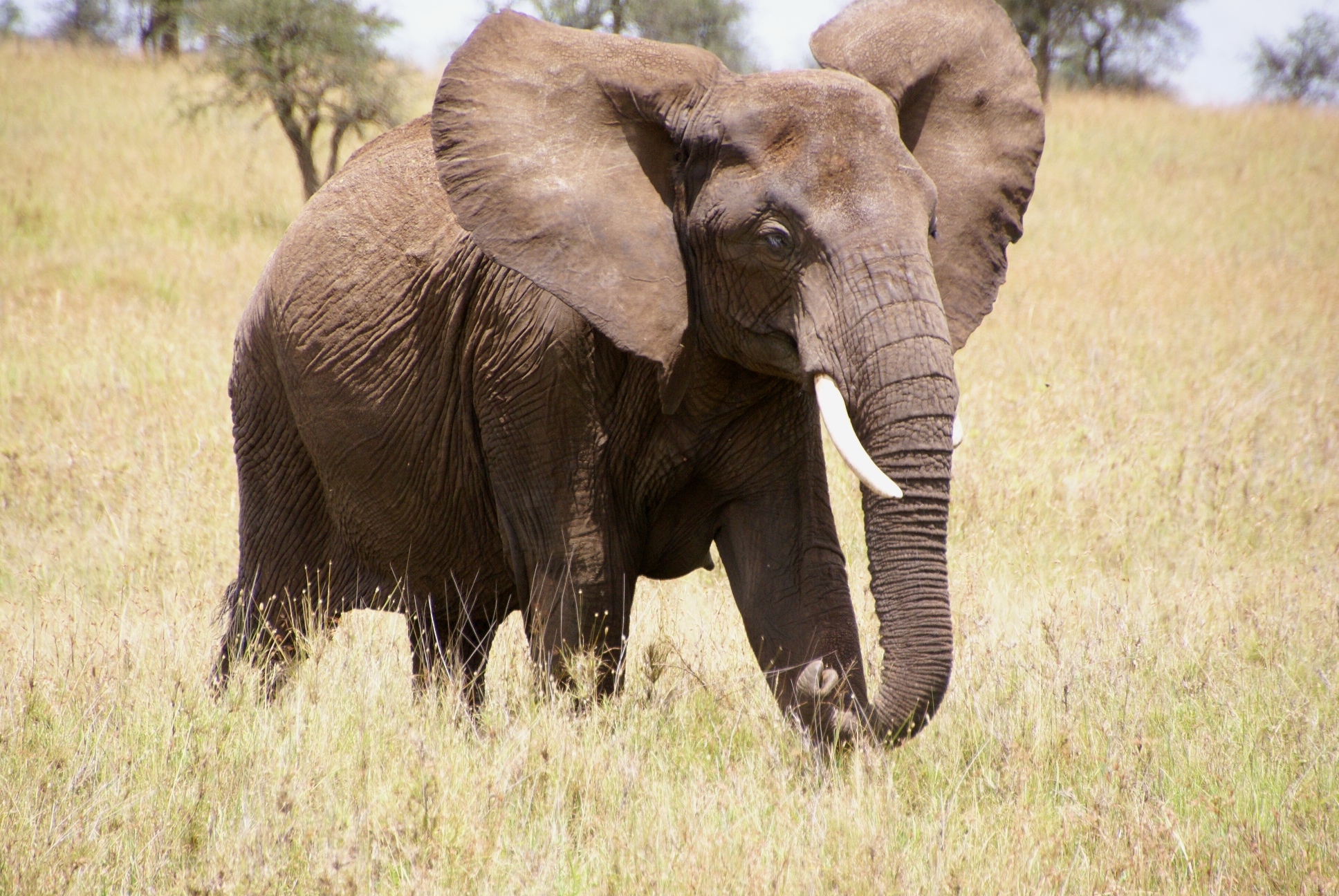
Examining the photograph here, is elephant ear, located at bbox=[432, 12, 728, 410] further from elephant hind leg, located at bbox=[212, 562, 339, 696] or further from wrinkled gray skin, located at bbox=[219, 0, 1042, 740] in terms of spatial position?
elephant hind leg, located at bbox=[212, 562, 339, 696]

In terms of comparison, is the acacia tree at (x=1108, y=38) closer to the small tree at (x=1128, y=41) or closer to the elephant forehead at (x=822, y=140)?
the small tree at (x=1128, y=41)

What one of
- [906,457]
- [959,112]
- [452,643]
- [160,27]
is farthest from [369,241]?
[160,27]

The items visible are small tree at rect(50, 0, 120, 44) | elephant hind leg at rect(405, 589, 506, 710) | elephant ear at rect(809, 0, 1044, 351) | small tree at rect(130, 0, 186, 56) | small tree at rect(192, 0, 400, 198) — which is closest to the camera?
elephant ear at rect(809, 0, 1044, 351)

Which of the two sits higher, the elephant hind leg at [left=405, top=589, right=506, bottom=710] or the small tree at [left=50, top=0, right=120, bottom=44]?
the small tree at [left=50, top=0, right=120, bottom=44]

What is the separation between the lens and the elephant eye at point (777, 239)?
10.7ft

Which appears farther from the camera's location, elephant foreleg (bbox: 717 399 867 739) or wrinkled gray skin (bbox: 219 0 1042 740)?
elephant foreleg (bbox: 717 399 867 739)

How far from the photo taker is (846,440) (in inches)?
122

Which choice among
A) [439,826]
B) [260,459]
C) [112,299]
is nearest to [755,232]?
[439,826]

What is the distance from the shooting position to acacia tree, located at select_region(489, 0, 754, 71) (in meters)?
21.1

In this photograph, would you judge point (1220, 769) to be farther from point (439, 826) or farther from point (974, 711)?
point (439, 826)

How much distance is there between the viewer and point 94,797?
3.33 m

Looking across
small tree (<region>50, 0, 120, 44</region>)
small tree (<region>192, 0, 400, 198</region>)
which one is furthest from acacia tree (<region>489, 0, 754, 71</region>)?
small tree (<region>50, 0, 120, 44</region>)

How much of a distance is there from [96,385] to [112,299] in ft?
11.0

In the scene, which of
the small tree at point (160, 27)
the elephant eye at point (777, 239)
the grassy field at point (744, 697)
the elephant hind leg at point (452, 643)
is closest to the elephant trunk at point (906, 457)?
the elephant eye at point (777, 239)
